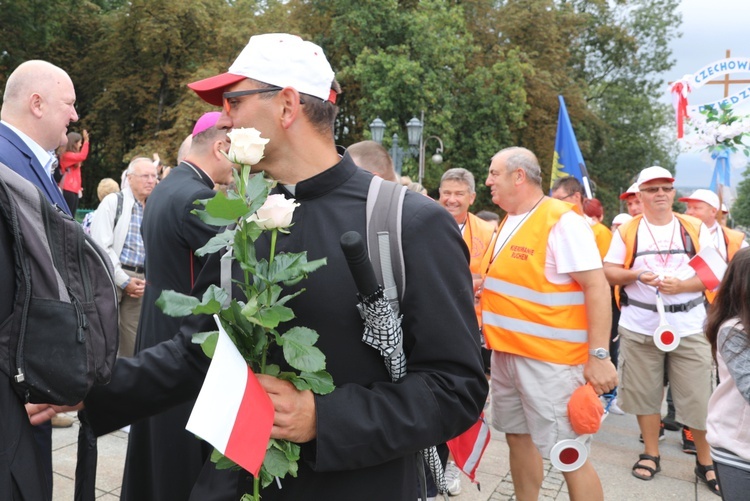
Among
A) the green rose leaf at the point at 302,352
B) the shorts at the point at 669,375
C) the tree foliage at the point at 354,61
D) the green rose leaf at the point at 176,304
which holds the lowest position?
the shorts at the point at 669,375

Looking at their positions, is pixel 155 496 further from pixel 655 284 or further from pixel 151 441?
pixel 655 284

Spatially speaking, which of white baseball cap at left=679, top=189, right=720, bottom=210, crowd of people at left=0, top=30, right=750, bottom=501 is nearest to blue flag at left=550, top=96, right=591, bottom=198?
white baseball cap at left=679, top=189, right=720, bottom=210

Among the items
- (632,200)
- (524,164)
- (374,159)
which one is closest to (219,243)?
(524,164)

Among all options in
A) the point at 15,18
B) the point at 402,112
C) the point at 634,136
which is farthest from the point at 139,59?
the point at 634,136

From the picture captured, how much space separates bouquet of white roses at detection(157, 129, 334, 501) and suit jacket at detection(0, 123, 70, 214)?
1.88 meters

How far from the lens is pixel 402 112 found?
23.1 m

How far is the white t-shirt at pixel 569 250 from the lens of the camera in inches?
145

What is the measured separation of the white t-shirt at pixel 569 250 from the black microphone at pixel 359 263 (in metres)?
2.38

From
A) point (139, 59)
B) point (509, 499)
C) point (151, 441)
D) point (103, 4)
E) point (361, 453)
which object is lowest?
point (509, 499)

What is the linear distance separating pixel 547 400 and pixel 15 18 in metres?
22.9

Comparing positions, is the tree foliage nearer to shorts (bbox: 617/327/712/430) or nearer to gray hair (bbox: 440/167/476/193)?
gray hair (bbox: 440/167/476/193)

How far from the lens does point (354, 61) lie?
25.0 meters

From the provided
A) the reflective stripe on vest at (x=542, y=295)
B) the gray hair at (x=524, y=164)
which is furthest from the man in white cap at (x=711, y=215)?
the reflective stripe on vest at (x=542, y=295)

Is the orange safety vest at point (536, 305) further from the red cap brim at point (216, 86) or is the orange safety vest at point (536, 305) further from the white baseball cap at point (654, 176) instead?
the red cap brim at point (216, 86)
